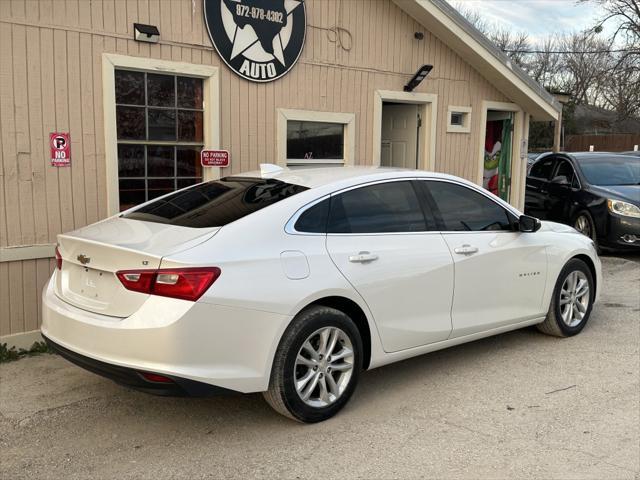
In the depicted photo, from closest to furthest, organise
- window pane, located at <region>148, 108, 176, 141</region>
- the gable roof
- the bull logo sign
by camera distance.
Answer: the bull logo sign, window pane, located at <region>148, 108, 176, 141</region>, the gable roof

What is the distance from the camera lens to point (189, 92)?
6348mm

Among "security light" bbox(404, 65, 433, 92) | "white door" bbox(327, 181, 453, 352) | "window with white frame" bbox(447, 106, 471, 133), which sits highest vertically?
"security light" bbox(404, 65, 433, 92)

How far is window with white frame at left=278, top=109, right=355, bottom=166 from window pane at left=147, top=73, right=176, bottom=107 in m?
1.24

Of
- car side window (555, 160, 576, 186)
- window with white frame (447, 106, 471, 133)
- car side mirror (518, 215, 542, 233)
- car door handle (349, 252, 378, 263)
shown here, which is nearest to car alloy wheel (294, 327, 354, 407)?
car door handle (349, 252, 378, 263)

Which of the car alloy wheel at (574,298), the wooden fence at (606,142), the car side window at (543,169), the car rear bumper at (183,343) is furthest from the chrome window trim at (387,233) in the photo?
the wooden fence at (606,142)

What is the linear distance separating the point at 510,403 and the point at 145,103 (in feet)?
13.9

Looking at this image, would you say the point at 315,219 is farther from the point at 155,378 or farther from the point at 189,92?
the point at 189,92

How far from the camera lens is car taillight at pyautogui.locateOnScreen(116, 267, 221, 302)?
3.30 meters

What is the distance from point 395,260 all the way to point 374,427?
1.09m

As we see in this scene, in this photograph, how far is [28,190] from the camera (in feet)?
17.6

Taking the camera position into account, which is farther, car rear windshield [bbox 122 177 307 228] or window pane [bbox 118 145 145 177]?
window pane [bbox 118 145 145 177]

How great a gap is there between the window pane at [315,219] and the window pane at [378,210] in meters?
0.04

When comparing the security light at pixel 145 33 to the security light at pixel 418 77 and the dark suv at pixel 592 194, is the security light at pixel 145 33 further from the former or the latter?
the dark suv at pixel 592 194

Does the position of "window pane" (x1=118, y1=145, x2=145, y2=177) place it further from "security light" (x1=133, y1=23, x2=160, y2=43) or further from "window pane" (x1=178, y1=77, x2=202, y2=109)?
"security light" (x1=133, y1=23, x2=160, y2=43)
